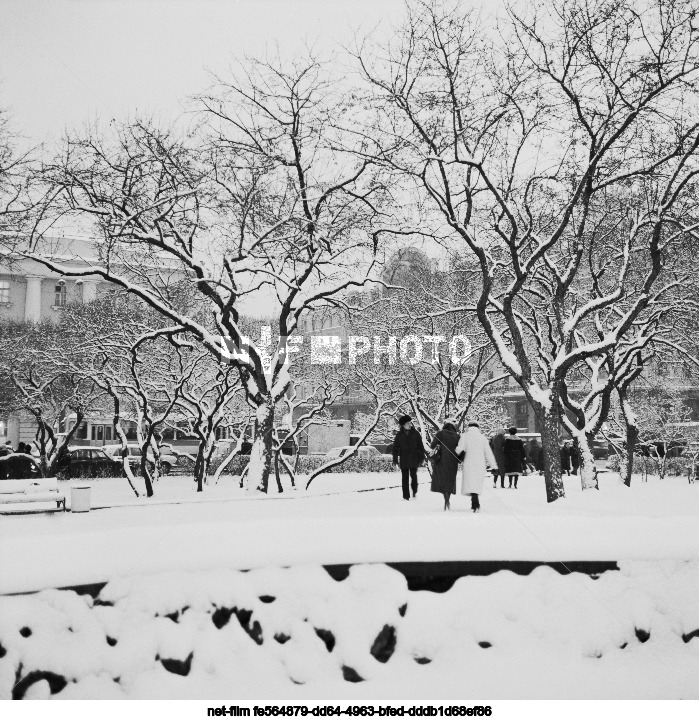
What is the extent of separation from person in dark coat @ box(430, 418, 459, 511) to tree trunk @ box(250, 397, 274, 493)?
11.5 feet

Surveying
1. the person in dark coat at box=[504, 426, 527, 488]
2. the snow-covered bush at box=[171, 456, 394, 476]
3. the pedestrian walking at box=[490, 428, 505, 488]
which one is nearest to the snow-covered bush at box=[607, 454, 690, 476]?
the pedestrian walking at box=[490, 428, 505, 488]

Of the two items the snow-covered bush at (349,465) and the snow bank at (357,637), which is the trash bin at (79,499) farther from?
the snow-covered bush at (349,465)

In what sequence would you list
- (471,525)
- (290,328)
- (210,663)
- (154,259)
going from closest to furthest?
(210,663)
(471,525)
(290,328)
(154,259)

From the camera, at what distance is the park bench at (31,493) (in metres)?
14.9

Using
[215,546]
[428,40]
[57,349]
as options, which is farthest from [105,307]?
[215,546]

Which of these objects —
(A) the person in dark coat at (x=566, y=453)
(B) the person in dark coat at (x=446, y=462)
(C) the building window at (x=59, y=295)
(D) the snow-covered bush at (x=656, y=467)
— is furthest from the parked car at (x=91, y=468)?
(B) the person in dark coat at (x=446, y=462)

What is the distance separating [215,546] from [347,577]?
0.99 meters

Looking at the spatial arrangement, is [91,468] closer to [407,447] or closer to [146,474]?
[146,474]

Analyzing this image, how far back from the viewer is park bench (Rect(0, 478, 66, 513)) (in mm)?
14922

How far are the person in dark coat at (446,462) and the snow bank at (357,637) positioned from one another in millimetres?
8295

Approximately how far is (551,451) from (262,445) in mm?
5727

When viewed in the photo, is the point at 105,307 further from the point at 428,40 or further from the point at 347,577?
the point at 347,577

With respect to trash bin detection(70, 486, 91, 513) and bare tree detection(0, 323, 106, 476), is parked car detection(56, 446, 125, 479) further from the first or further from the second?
trash bin detection(70, 486, 91, 513)
